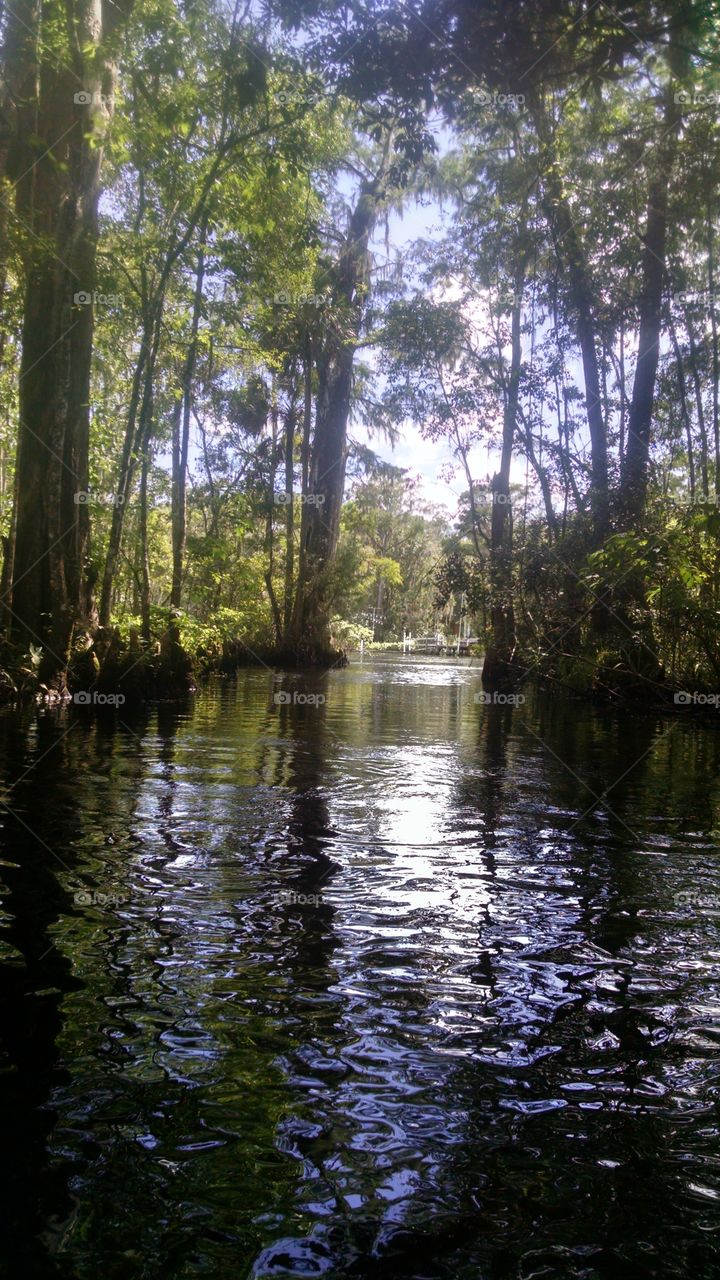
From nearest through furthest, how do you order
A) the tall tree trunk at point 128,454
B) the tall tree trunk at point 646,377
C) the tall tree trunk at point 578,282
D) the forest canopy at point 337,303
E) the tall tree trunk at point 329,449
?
the forest canopy at point 337,303, the tall tree trunk at point 128,454, the tall tree trunk at point 646,377, the tall tree trunk at point 578,282, the tall tree trunk at point 329,449

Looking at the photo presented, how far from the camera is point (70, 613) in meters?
10.8

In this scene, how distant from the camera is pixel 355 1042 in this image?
2.25 meters

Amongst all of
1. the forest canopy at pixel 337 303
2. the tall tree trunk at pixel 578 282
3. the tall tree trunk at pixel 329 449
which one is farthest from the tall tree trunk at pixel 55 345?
the tall tree trunk at pixel 329 449

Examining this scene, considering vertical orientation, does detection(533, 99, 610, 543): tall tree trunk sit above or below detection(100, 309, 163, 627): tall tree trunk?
above

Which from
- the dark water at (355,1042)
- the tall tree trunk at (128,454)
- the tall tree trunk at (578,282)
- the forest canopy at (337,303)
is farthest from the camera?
the tall tree trunk at (578,282)

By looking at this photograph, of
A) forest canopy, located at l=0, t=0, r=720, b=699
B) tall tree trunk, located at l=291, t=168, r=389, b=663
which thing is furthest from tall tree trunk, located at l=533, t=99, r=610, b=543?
tall tree trunk, located at l=291, t=168, r=389, b=663

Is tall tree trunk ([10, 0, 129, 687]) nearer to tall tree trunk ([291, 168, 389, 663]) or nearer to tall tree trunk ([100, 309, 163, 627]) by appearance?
tall tree trunk ([100, 309, 163, 627])

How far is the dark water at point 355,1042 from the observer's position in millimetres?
1573

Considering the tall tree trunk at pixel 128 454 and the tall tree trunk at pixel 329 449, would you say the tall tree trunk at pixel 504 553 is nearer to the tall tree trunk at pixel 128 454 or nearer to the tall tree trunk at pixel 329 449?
A: the tall tree trunk at pixel 329 449

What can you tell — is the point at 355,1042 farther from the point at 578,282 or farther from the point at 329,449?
the point at 329,449

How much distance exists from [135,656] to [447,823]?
8.30 metres

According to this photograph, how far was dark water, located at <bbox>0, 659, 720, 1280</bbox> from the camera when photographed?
5.16 feet

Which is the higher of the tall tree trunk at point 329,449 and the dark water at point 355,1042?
the tall tree trunk at point 329,449

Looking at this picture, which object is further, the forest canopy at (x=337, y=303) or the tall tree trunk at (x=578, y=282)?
the tall tree trunk at (x=578, y=282)
